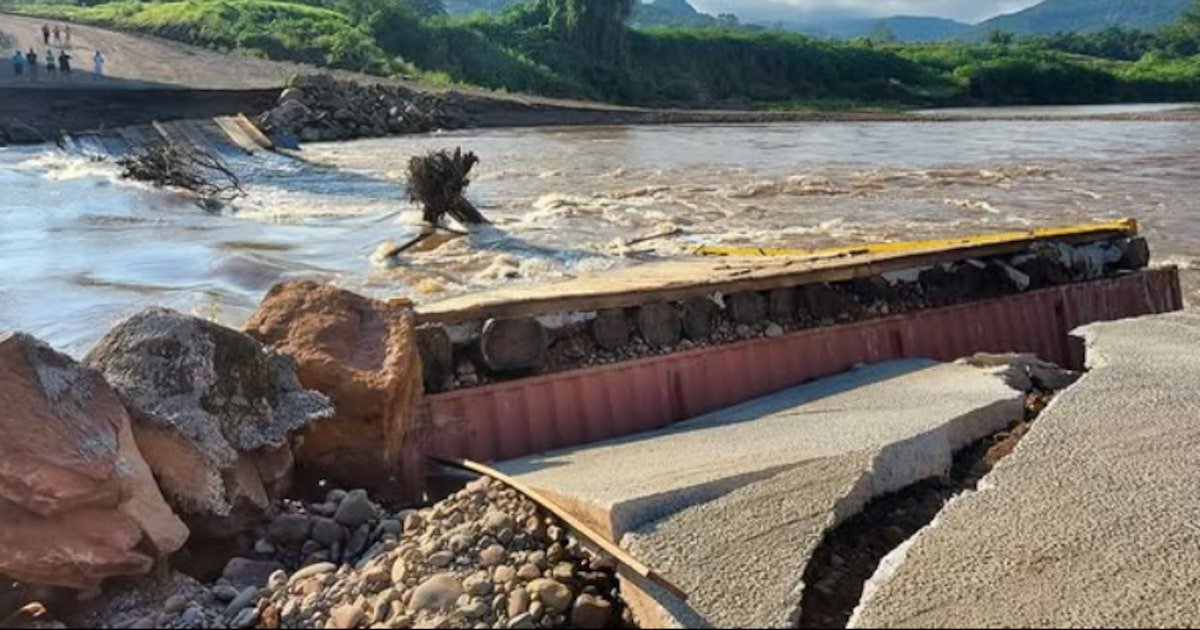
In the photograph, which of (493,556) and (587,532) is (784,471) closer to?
(587,532)

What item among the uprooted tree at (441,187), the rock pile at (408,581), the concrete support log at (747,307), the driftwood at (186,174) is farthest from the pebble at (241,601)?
the driftwood at (186,174)

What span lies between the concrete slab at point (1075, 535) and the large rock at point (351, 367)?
251 centimetres

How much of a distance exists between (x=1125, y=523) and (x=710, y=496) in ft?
5.20

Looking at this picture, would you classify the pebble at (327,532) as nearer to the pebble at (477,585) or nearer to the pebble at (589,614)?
the pebble at (477,585)

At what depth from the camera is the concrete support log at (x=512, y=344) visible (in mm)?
5738

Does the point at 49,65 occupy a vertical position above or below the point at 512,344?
above

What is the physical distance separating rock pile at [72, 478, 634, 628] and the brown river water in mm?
5166

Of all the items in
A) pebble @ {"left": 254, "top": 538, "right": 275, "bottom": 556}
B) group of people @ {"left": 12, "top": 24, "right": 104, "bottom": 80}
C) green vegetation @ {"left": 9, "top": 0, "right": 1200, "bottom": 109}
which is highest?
green vegetation @ {"left": 9, "top": 0, "right": 1200, "bottom": 109}

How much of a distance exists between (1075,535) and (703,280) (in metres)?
3.12

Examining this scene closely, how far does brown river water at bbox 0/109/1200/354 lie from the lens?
11.1m

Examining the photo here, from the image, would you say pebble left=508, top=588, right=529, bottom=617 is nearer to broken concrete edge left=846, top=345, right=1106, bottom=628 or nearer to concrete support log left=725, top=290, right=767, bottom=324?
broken concrete edge left=846, top=345, right=1106, bottom=628

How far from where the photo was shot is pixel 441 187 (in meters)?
14.9

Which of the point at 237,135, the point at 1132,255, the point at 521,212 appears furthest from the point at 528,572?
the point at 237,135

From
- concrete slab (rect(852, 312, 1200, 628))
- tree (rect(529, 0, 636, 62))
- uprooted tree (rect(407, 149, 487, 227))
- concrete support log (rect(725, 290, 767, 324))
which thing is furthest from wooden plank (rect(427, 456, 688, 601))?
tree (rect(529, 0, 636, 62))
